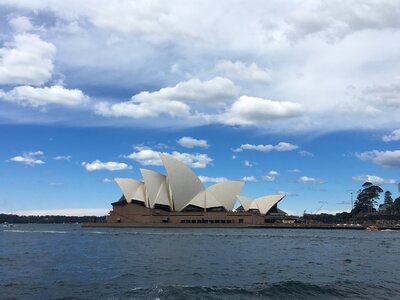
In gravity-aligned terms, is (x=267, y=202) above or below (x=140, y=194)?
below

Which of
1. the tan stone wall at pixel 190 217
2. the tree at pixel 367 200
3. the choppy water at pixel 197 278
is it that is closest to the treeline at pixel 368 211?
the tree at pixel 367 200

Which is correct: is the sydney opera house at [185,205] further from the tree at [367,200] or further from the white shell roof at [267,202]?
the tree at [367,200]

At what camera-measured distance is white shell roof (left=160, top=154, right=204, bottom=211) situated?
95281 mm

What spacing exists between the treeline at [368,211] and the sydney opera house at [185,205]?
3437 centimetres

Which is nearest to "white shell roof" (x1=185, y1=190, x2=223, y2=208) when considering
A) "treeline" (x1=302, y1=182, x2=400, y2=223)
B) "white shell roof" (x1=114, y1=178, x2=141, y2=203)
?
"white shell roof" (x1=114, y1=178, x2=141, y2=203)

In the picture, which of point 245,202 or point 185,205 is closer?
point 185,205

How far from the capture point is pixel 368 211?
143 meters

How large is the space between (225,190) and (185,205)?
10044mm

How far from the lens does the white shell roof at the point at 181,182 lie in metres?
95.3

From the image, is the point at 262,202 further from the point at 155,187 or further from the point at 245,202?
the point at 155,187

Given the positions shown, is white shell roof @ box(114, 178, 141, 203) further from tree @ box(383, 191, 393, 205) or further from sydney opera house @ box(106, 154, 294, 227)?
tree @ box(383, 191, 393, 205)

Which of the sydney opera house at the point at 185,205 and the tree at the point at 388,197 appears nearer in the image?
the sydney opera house at the point at 185,205

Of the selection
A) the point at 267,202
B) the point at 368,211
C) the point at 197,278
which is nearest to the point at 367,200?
the point at 368,211

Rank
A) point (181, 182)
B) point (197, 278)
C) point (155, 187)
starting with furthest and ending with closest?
point (155, 187)
point (181, 182)
point (197, 278)
